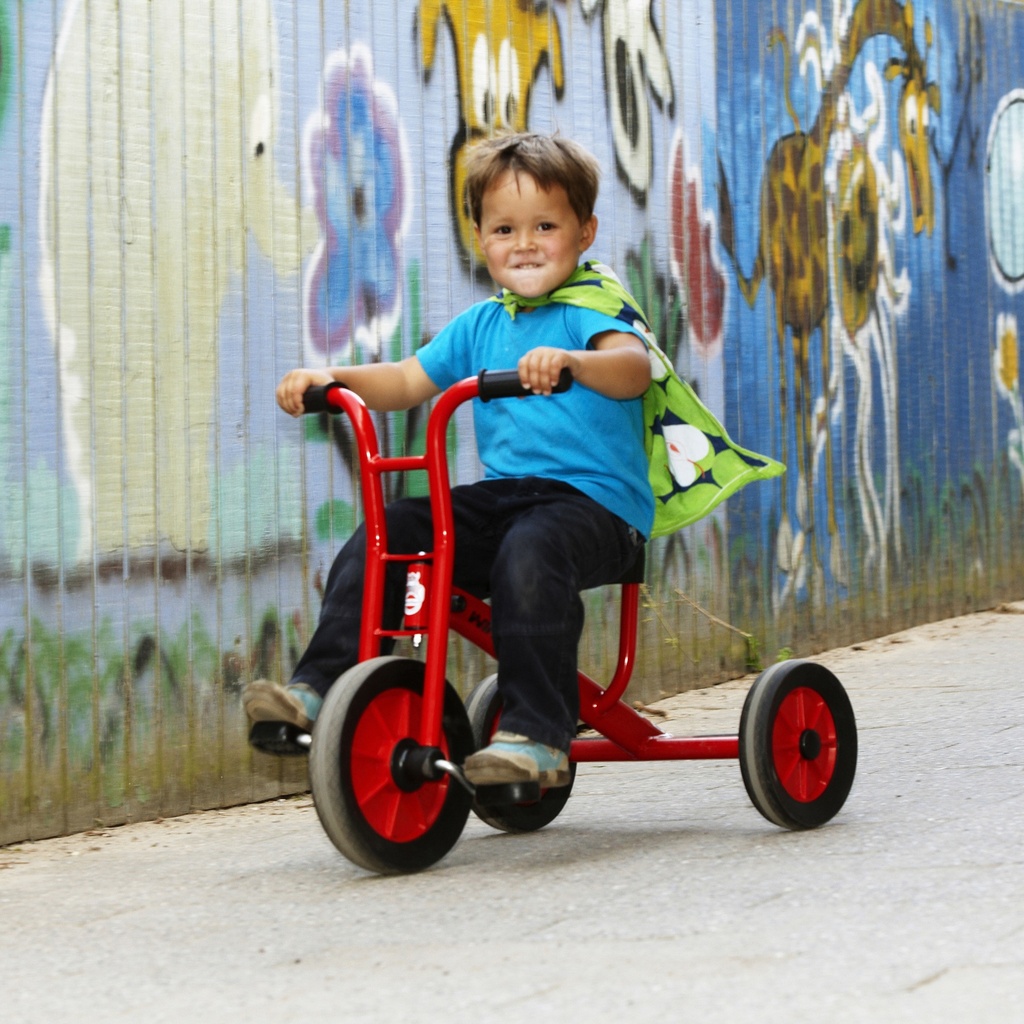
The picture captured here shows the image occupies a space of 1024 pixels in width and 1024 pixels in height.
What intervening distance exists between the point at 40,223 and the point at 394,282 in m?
1.21

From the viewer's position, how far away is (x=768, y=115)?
6965 millimetres

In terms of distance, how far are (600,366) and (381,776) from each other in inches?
37.8

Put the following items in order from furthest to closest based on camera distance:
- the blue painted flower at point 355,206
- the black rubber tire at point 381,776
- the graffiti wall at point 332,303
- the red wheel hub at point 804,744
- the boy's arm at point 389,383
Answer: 1. the blue painted flower at point 355,206
2. the graffiti wall at point 332,303
3. the boy's arm at point 389,383
4. the red wheel hub at point 804,744
5. the black rubber tire at point 381,776

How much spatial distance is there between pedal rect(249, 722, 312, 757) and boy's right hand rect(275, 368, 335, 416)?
73 centimetres

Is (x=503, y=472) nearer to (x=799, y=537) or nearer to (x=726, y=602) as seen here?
(x=726, y=602)

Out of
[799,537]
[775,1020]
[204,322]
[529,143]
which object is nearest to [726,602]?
[799,537]

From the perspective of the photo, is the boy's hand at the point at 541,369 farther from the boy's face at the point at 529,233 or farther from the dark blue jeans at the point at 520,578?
the boy's face at the point at 529,233

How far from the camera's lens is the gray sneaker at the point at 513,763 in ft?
11.4

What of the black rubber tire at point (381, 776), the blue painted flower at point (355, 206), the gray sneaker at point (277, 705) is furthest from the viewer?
the blue painted flower at point (355, 206)

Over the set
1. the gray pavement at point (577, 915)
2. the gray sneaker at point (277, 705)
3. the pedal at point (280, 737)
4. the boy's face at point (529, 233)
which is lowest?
the gray pavement at point (577, 915)

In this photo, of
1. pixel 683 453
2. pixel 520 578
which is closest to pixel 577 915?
pixel 520 578

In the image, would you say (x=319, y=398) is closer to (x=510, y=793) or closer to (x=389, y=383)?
(x=389, y=383)

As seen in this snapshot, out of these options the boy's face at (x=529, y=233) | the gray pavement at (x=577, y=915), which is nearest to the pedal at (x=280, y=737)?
the gray pavement at (x=577, y=915)

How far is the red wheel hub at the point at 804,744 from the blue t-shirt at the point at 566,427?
0.52 metres
